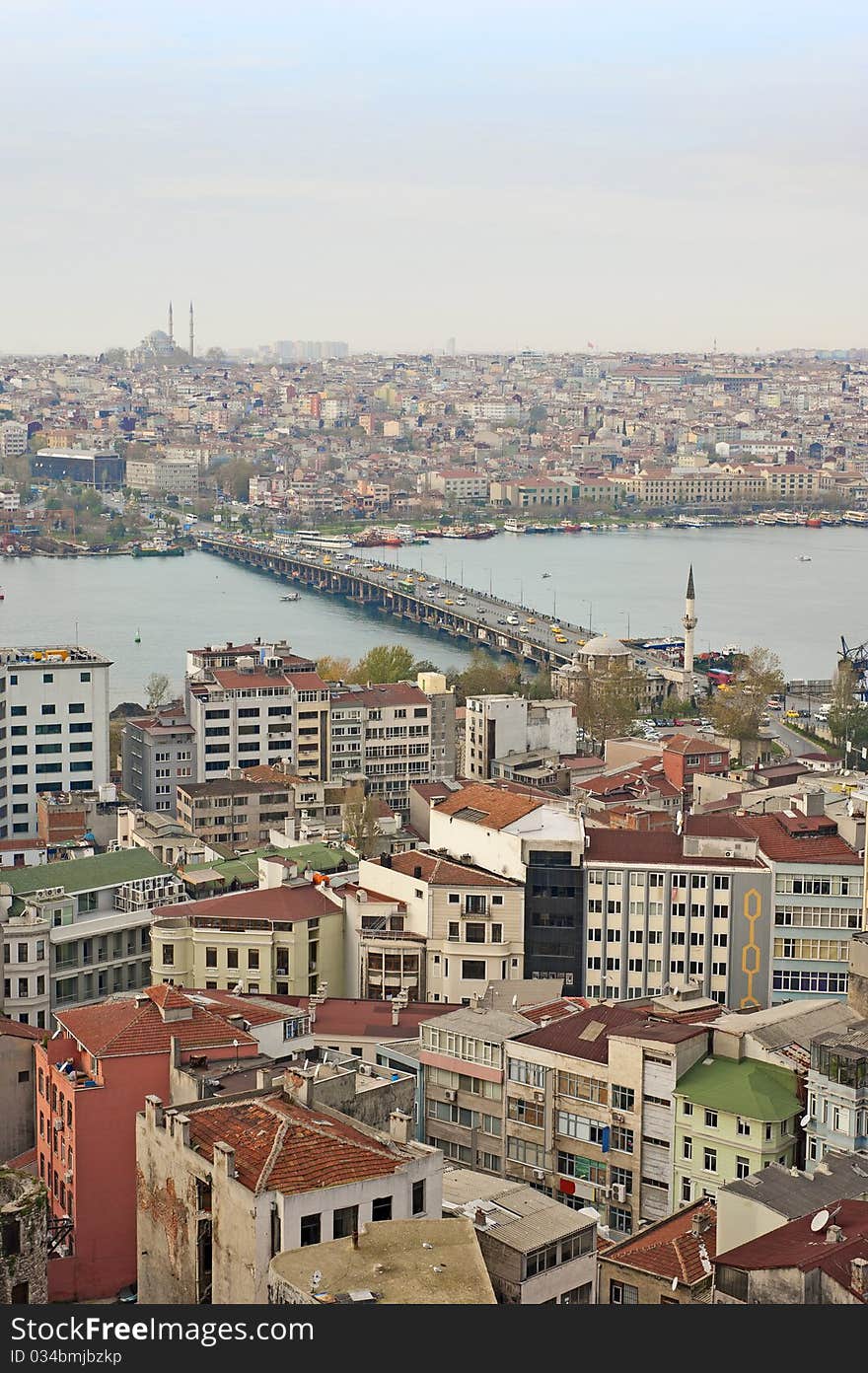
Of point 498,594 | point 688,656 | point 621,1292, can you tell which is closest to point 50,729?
point 621,1292

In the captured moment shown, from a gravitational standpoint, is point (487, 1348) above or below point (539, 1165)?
above

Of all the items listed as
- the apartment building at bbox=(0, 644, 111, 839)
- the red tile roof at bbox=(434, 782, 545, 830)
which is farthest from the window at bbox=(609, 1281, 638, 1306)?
the apartment building at bbox=(0, 644, 111, 839)

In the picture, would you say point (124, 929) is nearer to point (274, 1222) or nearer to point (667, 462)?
point (274, 1222)

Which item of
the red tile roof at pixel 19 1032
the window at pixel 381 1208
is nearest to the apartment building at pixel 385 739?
the red tile roof at pixel 19 1032

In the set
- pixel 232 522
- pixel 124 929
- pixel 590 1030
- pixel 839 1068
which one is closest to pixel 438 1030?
pixel 590 1030

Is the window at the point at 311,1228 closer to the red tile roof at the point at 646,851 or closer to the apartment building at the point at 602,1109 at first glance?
the apartment building at the point at 602,1109

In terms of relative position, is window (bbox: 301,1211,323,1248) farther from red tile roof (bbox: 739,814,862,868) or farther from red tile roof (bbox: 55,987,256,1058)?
red tile roof (bbox: 739,814,862,868)
